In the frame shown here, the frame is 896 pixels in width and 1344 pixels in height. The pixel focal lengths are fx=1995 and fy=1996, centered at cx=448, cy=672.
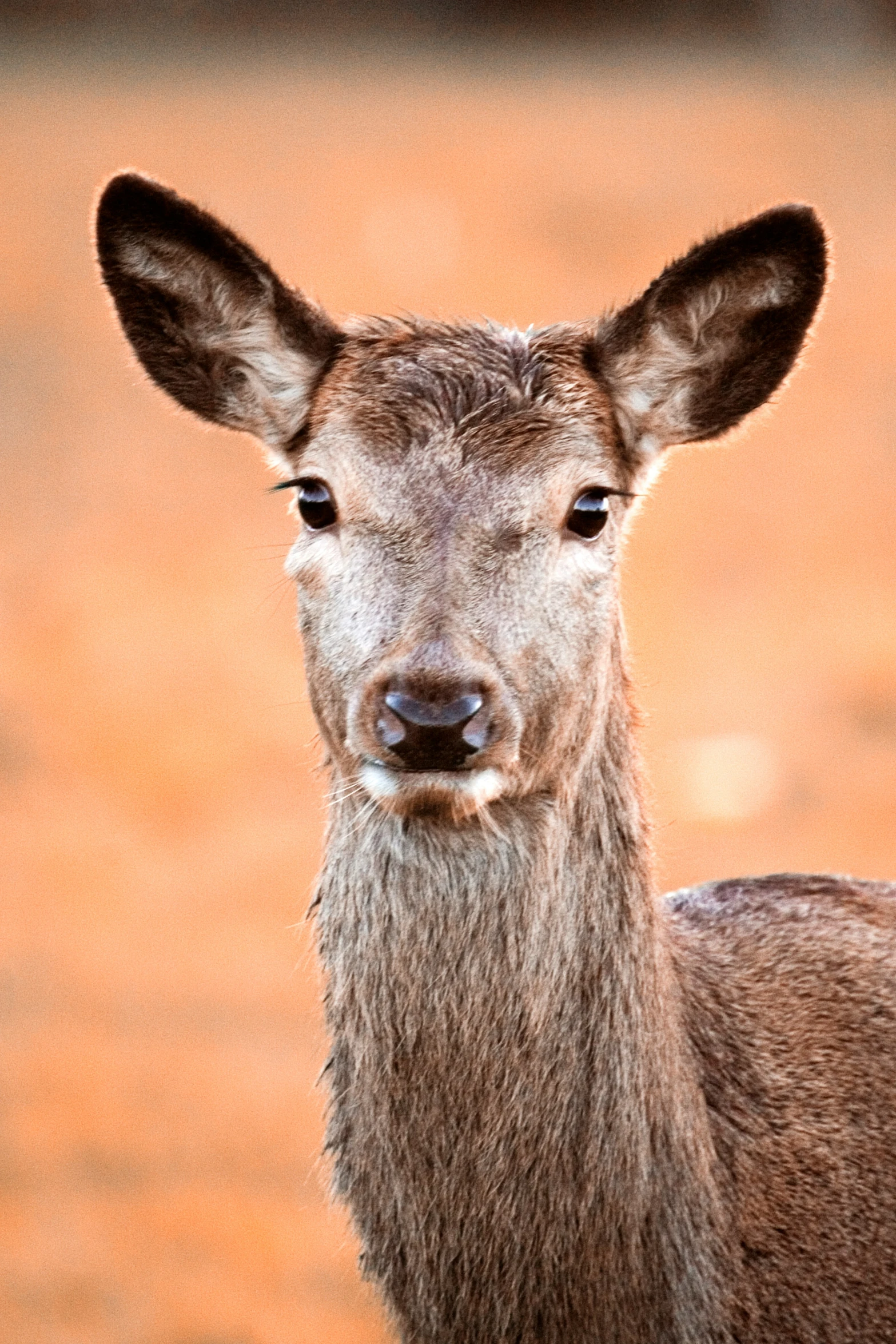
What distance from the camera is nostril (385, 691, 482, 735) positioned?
4121 millimetres

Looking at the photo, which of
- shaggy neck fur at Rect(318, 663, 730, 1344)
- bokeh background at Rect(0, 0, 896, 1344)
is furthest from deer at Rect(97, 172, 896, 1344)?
bokeh background at Rect(0, 0, 896, 1344)

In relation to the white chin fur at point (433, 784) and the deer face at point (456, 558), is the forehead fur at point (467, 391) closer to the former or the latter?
the deer face at point (456, 558)

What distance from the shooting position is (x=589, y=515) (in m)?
4.77

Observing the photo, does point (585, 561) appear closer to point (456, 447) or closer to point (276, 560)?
point (456, 447)

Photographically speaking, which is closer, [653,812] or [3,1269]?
[653,812]

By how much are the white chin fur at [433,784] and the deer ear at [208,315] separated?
1191 mm

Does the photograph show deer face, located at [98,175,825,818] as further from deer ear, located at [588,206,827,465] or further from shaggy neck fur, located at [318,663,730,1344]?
shaggy neck fur, located at [318,663,730,1344]

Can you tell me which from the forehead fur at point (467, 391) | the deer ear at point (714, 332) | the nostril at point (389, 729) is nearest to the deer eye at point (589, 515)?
the forehead fur at point (467, 391)

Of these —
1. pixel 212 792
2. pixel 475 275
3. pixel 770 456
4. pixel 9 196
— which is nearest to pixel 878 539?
pixel 770 456

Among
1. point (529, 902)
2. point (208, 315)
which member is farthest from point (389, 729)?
point (208, 315)

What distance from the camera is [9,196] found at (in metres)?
31.3

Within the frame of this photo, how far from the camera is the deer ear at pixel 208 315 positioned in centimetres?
501

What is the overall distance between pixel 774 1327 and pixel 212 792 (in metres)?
10.1

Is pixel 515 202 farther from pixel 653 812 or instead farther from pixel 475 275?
pixel 653 812
